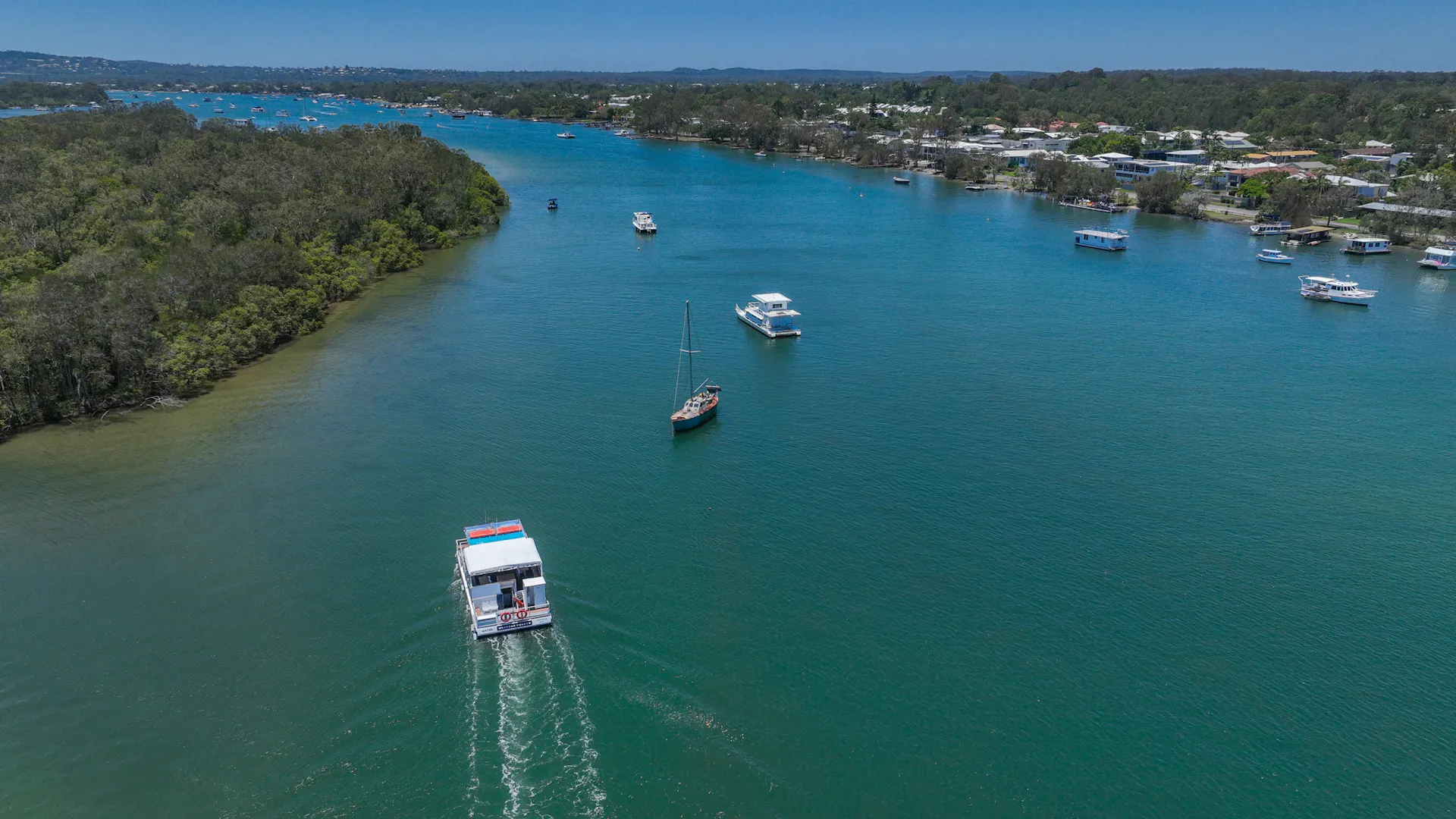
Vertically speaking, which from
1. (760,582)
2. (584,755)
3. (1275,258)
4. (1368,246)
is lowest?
(584,755)

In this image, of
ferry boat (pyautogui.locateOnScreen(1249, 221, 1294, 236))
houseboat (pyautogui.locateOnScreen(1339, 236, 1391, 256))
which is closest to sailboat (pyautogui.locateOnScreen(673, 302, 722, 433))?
houseboat (pyautogui.locateOnScreen(1339, 236, 1391, 256))

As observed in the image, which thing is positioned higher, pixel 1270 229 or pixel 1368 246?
pixel 1270 229

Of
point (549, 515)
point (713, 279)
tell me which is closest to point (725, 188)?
point (713, 279)

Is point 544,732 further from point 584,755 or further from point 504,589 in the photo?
point 504,589

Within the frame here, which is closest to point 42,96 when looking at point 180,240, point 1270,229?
point 180,240

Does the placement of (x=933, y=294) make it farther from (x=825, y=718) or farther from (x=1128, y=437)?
(x=825, y=718)

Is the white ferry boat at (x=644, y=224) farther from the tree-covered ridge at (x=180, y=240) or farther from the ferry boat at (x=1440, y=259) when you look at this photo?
the ferry boat at (x=1440, y=259)
